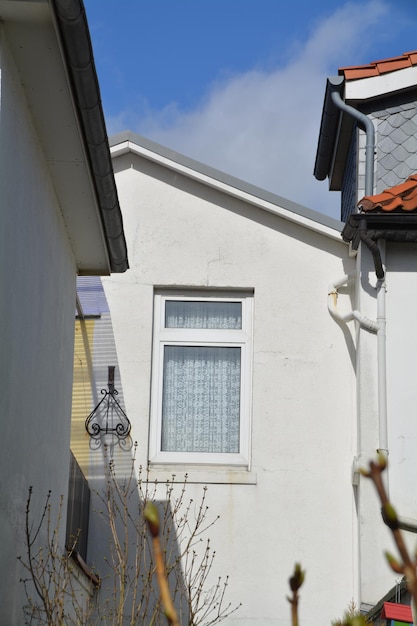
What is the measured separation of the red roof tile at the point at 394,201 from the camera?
30.7 feet

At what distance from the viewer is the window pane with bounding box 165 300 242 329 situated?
10.6 m

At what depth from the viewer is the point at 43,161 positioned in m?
6.48

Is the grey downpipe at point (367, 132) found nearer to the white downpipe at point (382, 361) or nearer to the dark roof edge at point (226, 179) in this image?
the dark roof edge at point (226, 179)

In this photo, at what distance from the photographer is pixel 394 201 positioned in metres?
9.46

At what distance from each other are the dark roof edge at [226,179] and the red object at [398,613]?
15.9 ft

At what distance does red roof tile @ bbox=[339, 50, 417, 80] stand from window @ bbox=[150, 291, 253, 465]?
265 centimetres

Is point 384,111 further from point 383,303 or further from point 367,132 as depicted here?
point 383,303

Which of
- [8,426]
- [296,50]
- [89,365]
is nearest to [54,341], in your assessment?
[8,426]

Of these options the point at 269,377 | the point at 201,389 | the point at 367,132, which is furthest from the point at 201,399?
the point at 367,132

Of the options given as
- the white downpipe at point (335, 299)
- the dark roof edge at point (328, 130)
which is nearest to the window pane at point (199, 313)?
the white downpipe at point (335, 299)

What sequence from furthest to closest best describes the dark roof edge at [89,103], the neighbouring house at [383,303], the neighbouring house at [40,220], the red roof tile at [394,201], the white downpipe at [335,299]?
1. the white downpipe at [335,299]
2. the red roof tile at [394,201]
3. the neighbouring house at [383,303]
4. the neighbouring house at [40,220]
5. the dark roof edge at [89,103]

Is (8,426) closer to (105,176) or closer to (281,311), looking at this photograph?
(105,176)

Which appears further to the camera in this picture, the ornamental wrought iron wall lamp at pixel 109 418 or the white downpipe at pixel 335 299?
the ornamental wrought iron wall lamp at pixel 109 418

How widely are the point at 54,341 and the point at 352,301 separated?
13.1 ft
